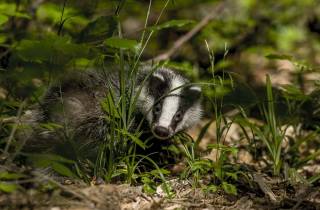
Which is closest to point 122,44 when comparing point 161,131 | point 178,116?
point 161,131

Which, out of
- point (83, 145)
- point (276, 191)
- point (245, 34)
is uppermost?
point (245, 34)

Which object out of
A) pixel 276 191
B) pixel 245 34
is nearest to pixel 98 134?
pixel 276 191

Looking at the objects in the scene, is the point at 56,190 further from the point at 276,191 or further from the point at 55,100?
the point at 276,191

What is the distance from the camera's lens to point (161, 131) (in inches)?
221

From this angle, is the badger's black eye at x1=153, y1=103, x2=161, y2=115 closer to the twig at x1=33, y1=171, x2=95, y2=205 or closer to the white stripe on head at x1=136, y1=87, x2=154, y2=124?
the white stripe on head at x1=136, y1=87, x2=154, y2=124

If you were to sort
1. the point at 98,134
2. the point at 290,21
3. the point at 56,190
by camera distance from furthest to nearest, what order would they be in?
the point at 290,21 → the point at 98,134 → the point at 56,190

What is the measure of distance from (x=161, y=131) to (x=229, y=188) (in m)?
1.03

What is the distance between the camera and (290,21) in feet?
33.7

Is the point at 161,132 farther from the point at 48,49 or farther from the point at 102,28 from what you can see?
the point at 48,49

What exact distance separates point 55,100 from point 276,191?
7.23ft

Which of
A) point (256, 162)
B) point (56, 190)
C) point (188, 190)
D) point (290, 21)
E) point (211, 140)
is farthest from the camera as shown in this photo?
point (290, 21)

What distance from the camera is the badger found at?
5348 millimetres

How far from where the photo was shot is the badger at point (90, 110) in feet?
17.5

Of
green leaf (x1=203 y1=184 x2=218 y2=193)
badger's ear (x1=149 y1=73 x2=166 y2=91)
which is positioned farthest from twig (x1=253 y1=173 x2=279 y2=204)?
badger's ear (x1=149 y1=73 x2=166 y2=91)
